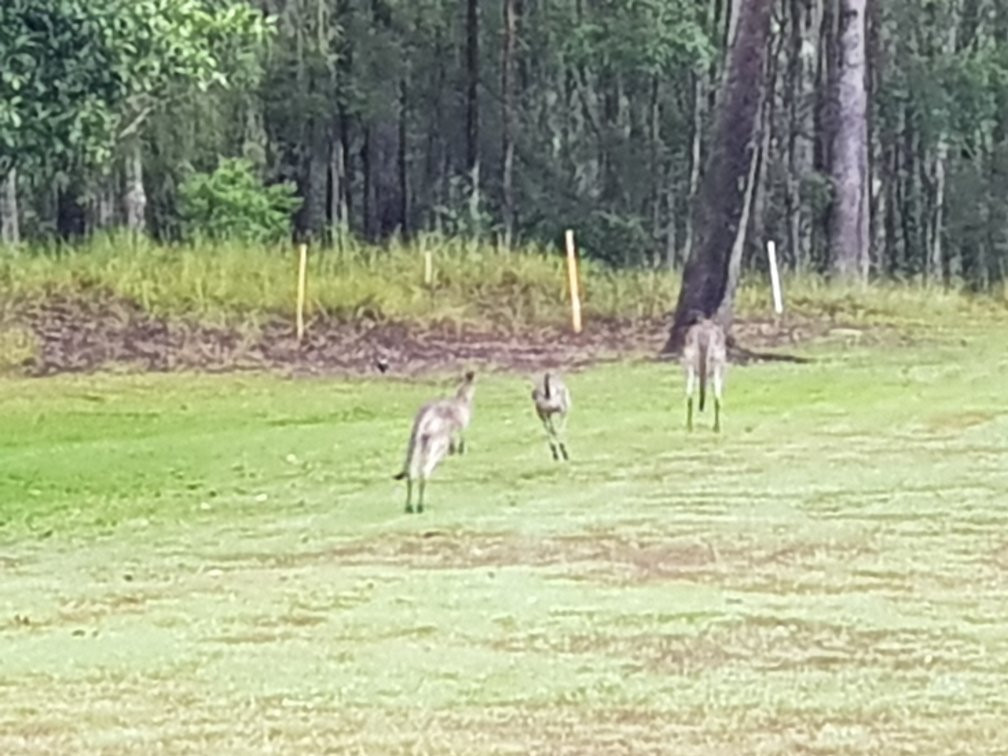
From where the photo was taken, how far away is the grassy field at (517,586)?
34.7ft

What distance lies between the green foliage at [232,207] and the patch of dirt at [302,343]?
→ 986 cm

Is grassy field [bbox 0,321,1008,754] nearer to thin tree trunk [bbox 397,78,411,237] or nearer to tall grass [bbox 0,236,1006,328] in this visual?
tall grass [bbox 0,236,1006,328]

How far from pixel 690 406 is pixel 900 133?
4635cm

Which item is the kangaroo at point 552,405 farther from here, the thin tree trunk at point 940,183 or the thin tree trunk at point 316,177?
the thin tree trunk at point 940,183

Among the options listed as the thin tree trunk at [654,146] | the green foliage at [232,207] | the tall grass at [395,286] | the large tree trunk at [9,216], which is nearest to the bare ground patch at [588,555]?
the tall grass at [395,286]

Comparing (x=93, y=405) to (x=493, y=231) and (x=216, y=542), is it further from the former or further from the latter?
(x=493, y=231)

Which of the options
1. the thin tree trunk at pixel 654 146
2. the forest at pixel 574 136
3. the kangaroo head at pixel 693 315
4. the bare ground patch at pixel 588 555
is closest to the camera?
the bare ground patch at pixel 588 555

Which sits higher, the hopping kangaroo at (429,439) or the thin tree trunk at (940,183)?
the thin tree trunk at (940,183)

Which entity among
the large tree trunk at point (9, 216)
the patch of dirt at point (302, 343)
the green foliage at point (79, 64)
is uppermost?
the green foliage at point (79, 64)

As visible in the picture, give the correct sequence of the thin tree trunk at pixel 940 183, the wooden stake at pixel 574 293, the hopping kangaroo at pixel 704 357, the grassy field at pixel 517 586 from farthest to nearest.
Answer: the thin tree trunk at pixel 940 183, the wooden stake at pixel 574 293, the hopping kangaroo at pixel 704 357, the grassy field at pixel 517 586

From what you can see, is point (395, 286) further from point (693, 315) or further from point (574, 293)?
point (693, 315)

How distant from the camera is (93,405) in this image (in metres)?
27.7

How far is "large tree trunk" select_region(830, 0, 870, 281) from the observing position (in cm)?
4569

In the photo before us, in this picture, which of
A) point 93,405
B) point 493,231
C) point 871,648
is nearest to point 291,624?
point 871,648
